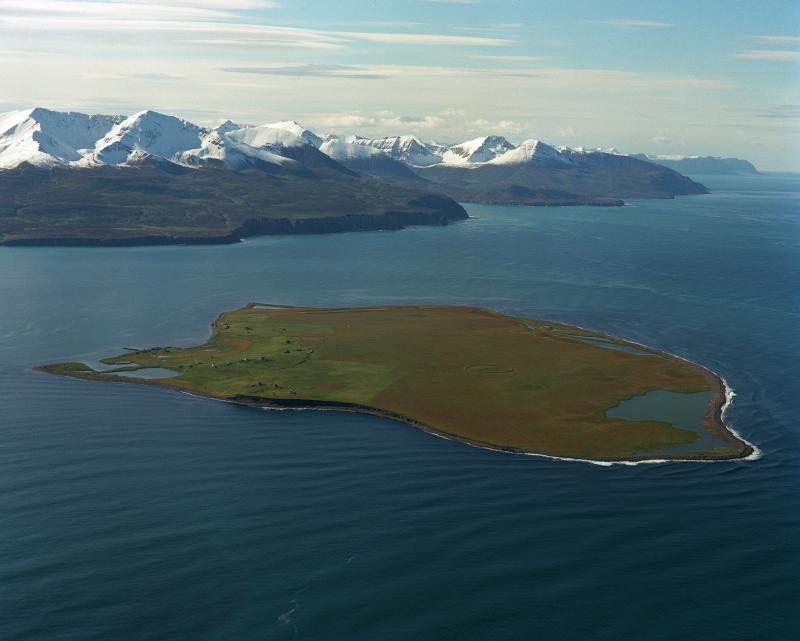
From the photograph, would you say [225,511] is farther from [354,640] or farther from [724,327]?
[724,327]

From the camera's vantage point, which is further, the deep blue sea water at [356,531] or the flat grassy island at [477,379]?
the flat grassy island at [477,379]

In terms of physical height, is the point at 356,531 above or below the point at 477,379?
below

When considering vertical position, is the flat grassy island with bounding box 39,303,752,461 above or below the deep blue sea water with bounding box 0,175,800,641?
above

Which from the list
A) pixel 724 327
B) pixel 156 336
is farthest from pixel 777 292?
pixel 156 336

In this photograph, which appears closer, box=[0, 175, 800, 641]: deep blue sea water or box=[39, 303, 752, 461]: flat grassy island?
box=[0, 175, 800, 641]: deep blue sea water

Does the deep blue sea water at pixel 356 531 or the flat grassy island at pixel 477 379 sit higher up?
the flat grassy island at pixel 477 379

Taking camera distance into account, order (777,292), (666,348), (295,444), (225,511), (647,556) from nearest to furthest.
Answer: (647,556) → (225,511) → (295,444) → (666,348) → (777,292)

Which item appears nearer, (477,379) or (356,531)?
(356,531)

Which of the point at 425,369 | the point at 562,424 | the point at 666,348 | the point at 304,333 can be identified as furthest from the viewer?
the point at 304,333
